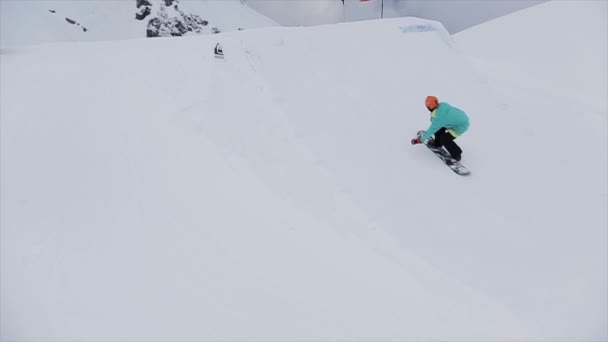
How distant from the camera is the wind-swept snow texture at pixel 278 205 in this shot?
2898 millimetres

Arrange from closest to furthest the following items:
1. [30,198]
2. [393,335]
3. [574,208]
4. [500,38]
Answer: [393,335] < [30,198] < [574,208] < [500,38]

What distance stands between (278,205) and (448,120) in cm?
287

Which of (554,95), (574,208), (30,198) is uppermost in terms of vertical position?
(554,95)

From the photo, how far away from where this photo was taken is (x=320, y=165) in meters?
4.67

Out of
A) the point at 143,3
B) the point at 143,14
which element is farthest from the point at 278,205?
the point at 143,3

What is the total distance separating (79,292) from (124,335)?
2.00 ft

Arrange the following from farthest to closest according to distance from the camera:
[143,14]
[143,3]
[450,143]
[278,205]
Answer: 1. [143,3]
2. [143,14]
3. [450,143]
4. [278,205]

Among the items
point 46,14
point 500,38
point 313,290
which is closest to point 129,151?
point 313,290

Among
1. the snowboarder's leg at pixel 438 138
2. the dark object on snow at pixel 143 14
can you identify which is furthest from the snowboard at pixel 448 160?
the dark object on snow at pixel 143 14

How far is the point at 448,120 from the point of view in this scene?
5.18m

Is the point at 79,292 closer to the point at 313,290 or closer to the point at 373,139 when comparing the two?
the point at 313,290

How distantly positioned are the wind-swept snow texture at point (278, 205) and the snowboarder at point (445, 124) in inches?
11.8

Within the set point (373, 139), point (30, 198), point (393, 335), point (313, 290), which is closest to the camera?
point (393, 335)

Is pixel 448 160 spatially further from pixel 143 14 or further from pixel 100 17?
pixel 143 14
